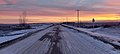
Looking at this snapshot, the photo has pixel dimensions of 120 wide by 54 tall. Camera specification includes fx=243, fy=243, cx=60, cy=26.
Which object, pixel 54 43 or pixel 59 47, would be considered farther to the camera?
pixel 54 43

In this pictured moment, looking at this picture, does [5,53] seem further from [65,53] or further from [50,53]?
[65,53]

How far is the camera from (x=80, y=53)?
14141 millimetres

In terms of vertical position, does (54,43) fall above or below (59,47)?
below

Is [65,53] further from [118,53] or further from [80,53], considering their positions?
[118,53]

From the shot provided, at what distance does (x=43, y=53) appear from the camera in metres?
13.8

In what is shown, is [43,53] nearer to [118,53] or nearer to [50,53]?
[50,53]

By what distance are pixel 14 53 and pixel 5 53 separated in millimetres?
523

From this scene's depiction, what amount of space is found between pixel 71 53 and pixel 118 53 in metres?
2.79

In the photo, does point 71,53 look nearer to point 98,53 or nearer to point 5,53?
point 98,53

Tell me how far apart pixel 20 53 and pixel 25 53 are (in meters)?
0.28

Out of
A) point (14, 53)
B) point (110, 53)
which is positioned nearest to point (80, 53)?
point (110, 53)

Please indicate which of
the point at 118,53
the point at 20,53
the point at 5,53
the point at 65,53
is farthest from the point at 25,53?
the point at 118,53

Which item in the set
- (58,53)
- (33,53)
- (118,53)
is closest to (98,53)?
(118,53)

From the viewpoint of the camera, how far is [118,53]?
564 inches
